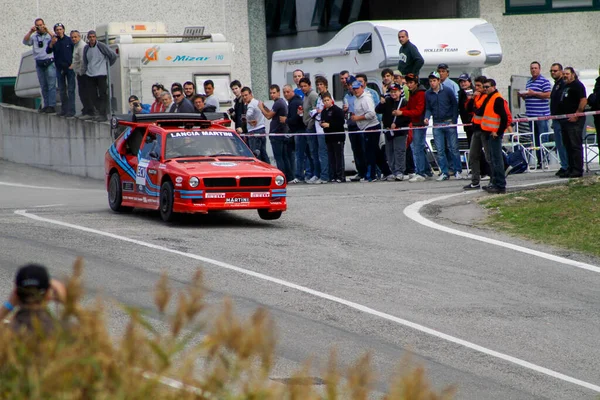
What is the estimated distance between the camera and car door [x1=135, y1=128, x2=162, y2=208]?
16.0 metres

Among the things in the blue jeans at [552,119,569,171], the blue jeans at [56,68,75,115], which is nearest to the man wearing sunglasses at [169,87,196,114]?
the blue jeans at [56,68,75,115]

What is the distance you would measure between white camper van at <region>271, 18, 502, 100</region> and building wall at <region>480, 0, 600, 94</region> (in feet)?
35.1

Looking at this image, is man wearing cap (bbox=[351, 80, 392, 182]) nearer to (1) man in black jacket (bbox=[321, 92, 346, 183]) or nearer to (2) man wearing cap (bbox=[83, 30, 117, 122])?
(1) man in black jacket (bbox=[321, 92, 346, 183])

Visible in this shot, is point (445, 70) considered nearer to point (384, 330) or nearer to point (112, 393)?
point (384, 330)

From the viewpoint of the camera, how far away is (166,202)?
51.1 feet

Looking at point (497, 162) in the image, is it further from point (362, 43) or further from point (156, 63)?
point (156, 63)

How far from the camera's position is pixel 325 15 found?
125 feet

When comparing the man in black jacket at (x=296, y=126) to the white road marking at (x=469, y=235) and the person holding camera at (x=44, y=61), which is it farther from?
the person holding camera at (x=44, y=61)

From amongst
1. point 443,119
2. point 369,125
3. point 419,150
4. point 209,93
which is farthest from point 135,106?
point 443,119

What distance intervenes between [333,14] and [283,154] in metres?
15.8

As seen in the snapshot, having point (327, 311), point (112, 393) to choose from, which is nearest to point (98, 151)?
point (327, 311)

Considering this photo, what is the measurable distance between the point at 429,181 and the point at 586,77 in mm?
8016

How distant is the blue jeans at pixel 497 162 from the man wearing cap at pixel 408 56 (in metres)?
4.78

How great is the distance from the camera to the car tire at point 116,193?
17016 millimetres
